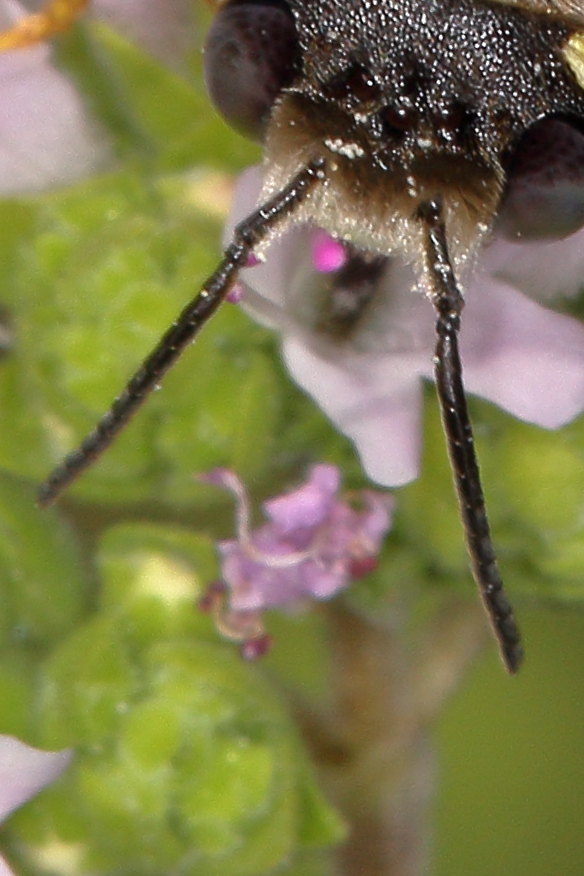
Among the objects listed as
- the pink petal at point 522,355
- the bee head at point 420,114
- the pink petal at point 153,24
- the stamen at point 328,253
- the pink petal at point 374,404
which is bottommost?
the pink petal at point 153,24

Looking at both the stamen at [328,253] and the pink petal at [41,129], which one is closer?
the stamen at [328,253]

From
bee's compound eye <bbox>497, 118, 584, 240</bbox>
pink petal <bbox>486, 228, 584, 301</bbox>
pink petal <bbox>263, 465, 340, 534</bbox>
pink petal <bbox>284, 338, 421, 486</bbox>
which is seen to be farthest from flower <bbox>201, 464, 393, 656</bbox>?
bee's compound eye <bbox>497, 118, 584, 240</bbox>

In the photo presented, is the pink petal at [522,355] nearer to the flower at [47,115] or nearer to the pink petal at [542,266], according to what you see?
Result: the pink petal at [542,266]

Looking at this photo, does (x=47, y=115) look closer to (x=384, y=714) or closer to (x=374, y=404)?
(x=374, y=404)

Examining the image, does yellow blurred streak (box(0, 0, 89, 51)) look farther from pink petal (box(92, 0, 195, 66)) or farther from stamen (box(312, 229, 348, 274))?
stamen (box(312, 229, 348, 274))

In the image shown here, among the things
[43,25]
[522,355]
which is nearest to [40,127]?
[43,25]

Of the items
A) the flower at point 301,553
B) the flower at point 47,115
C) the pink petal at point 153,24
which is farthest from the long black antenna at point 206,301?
the pink petal at point 153,24
